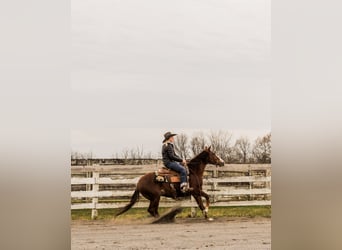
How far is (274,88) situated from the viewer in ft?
10.9

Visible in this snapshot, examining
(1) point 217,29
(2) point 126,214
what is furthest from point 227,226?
(1) point 217,29

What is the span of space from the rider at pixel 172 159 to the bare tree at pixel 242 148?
334 millimetres

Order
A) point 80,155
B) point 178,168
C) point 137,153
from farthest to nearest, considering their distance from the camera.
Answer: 1. point 178,168
2. point 137,153
3. point 80,155

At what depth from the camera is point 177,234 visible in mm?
3266

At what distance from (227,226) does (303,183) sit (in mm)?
542

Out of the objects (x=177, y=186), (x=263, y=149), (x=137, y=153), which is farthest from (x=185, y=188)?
(x=263, y=149)

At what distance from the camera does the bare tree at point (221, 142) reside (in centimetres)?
329

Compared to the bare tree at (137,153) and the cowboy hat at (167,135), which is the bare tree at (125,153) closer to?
the bare tree at (137,153)

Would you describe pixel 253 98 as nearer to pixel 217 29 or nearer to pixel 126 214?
pixel 217 29

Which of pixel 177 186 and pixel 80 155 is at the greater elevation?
pixel 80 155

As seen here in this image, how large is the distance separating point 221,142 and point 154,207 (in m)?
0.56

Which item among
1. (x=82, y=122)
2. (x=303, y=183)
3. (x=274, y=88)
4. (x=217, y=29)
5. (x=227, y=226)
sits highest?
(x=217, y=29)

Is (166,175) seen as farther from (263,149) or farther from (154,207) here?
(263,149)

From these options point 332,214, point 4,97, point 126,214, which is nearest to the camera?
point 4,97
